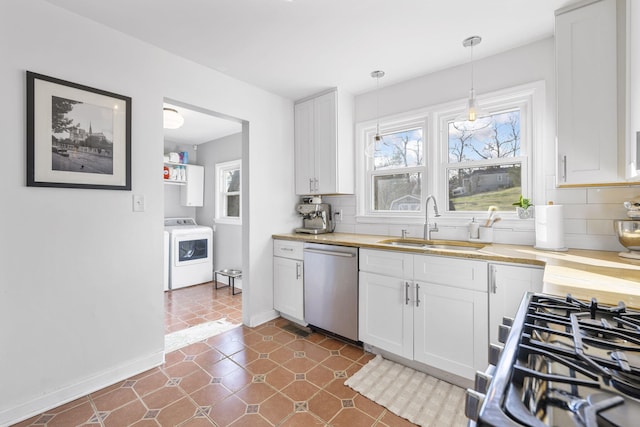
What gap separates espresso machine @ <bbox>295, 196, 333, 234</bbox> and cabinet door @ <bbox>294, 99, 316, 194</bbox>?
145 millimetres

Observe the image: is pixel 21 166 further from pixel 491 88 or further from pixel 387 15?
pixel 491 88

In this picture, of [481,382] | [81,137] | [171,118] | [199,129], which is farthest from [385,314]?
[199,129]

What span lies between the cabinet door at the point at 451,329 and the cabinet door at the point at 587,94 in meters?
1.00

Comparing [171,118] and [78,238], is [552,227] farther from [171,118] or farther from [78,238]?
[171,118]

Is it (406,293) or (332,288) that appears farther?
(332,288)

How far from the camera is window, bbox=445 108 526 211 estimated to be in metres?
2.41

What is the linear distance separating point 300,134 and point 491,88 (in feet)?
6.43

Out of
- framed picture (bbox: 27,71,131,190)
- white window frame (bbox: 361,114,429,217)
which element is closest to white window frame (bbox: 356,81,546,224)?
white window frame (bbox: 361,114,429,217)

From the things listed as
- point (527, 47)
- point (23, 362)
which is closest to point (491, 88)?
point (527, 47)

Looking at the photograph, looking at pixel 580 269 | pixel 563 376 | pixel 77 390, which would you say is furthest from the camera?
pixel 77 390

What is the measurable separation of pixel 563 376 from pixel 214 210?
5.06 metres

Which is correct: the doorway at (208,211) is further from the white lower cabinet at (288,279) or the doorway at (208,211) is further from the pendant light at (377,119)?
the pendant light at (377,119)

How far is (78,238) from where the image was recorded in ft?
6.27

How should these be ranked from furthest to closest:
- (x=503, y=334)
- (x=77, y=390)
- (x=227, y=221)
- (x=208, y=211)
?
(x=208, y=211) → (x=227, y=221) → (x=77, y=390) → (x=503, y=334)
